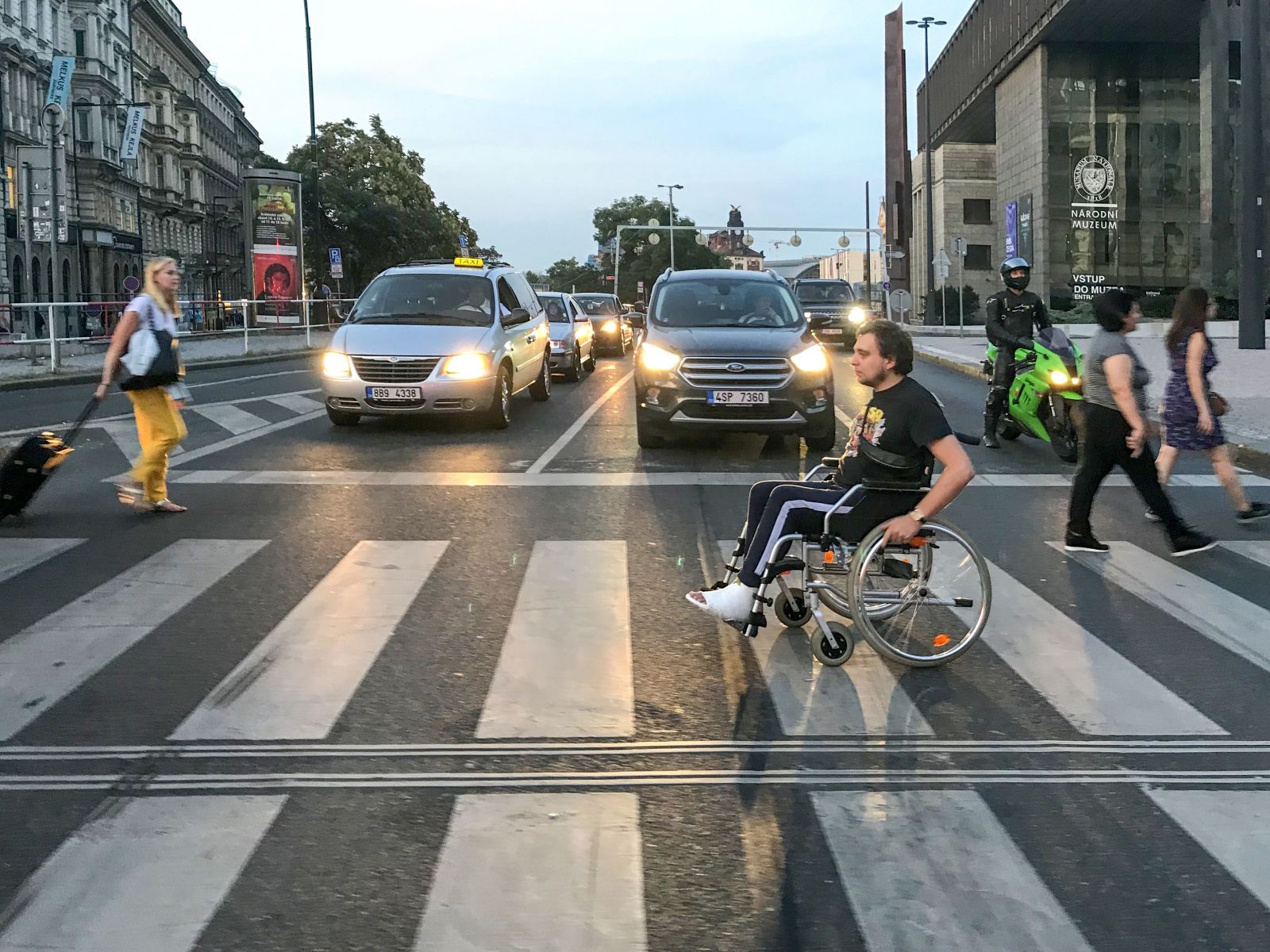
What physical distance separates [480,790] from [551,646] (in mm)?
1820

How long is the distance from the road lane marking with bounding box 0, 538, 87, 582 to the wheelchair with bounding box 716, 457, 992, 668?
4110mm

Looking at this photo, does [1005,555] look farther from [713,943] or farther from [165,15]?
[165,15]

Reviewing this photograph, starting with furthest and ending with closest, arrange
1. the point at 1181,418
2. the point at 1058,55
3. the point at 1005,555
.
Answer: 1. the point at 1058,55
2. the point at 1181,418
3. the point at 1005,555

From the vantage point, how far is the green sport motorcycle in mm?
12906

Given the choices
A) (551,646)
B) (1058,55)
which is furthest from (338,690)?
(1058,55)

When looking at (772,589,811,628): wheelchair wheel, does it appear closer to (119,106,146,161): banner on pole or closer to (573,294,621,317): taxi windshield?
(573,294,621,317): taxi windshield

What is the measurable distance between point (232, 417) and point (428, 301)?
2790mm

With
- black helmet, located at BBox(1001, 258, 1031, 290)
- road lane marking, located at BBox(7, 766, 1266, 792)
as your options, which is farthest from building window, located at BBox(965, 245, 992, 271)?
road lane marking, located at BBox(7, 766, 1266, 792)

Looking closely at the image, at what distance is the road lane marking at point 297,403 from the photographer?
61.0 ft

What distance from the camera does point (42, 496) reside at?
10.7m

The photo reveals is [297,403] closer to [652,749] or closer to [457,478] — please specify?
[457,478]

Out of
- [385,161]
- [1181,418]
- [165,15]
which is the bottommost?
[1181,418]

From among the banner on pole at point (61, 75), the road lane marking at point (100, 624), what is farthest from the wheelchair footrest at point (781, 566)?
the banner on pole at point (61, 75)

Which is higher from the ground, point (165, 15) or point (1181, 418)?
point (165, 15)
